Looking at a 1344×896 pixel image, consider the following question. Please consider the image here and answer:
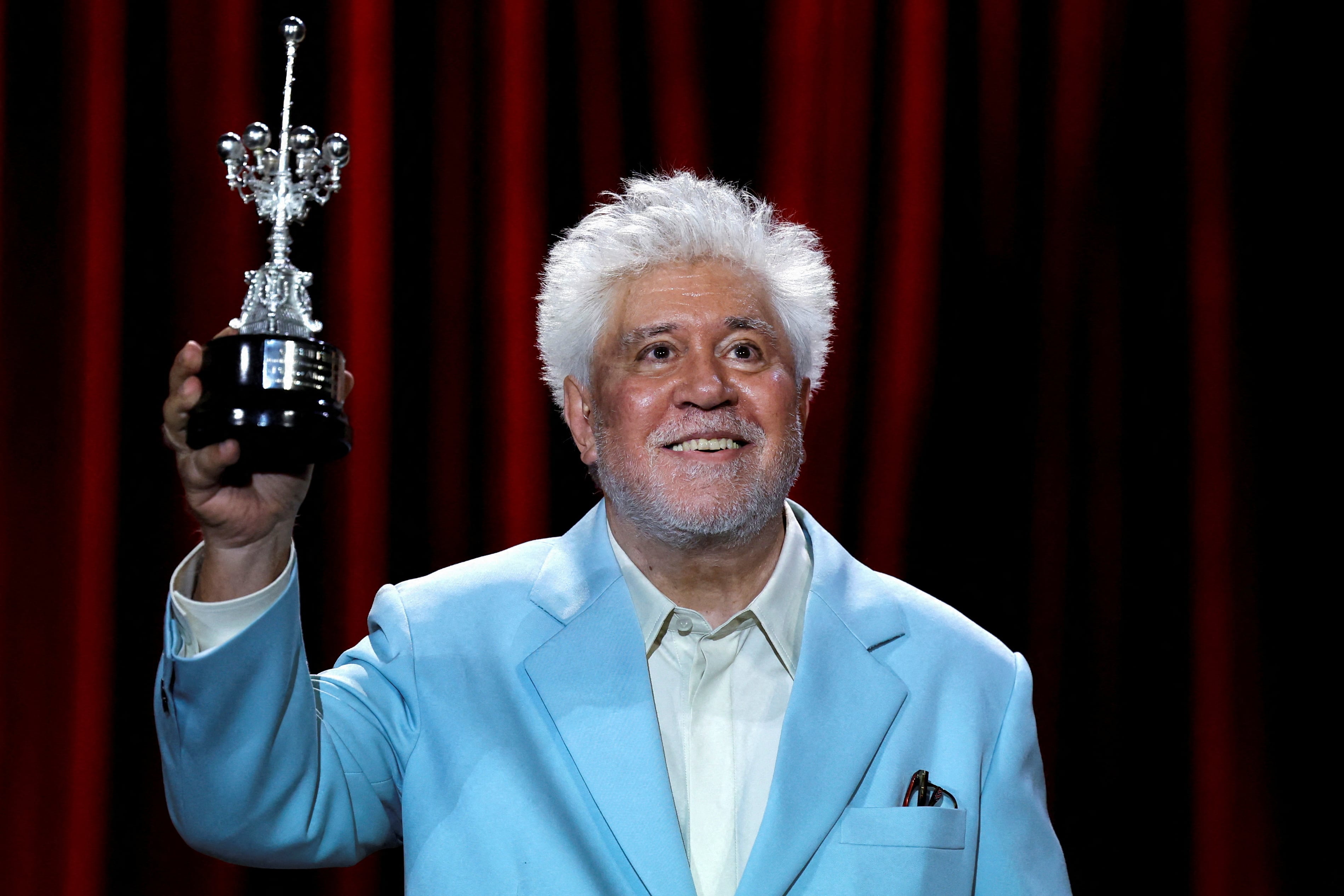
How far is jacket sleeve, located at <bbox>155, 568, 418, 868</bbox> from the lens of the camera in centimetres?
128

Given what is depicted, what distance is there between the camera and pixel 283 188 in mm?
1371

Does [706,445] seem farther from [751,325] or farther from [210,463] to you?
[210,463]

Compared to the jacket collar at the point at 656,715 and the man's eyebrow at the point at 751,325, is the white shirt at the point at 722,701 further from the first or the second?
the man's eyebrow at the point at 751,325

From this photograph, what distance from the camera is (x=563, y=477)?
8.34 ft

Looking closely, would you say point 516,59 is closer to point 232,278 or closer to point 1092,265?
point 232,278

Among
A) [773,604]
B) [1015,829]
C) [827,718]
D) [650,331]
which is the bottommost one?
[1015,829]

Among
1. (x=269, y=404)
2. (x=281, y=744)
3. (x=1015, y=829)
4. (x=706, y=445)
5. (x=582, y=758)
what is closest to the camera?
(x=269, y=404)

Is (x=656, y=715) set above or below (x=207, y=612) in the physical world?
below

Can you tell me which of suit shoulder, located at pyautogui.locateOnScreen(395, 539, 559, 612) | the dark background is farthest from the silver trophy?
the dark background

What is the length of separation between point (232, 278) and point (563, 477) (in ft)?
2.41

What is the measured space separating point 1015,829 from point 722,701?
0.42 m

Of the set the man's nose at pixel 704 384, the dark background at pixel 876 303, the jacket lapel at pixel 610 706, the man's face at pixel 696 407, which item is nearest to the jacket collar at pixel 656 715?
the jacket lapel at pixel 610 706

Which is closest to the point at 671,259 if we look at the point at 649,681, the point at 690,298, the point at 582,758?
the point at 690,298

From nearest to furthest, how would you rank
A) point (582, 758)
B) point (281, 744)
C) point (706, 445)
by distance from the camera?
point (281, 744), point (582, 758), point (706, 445)
